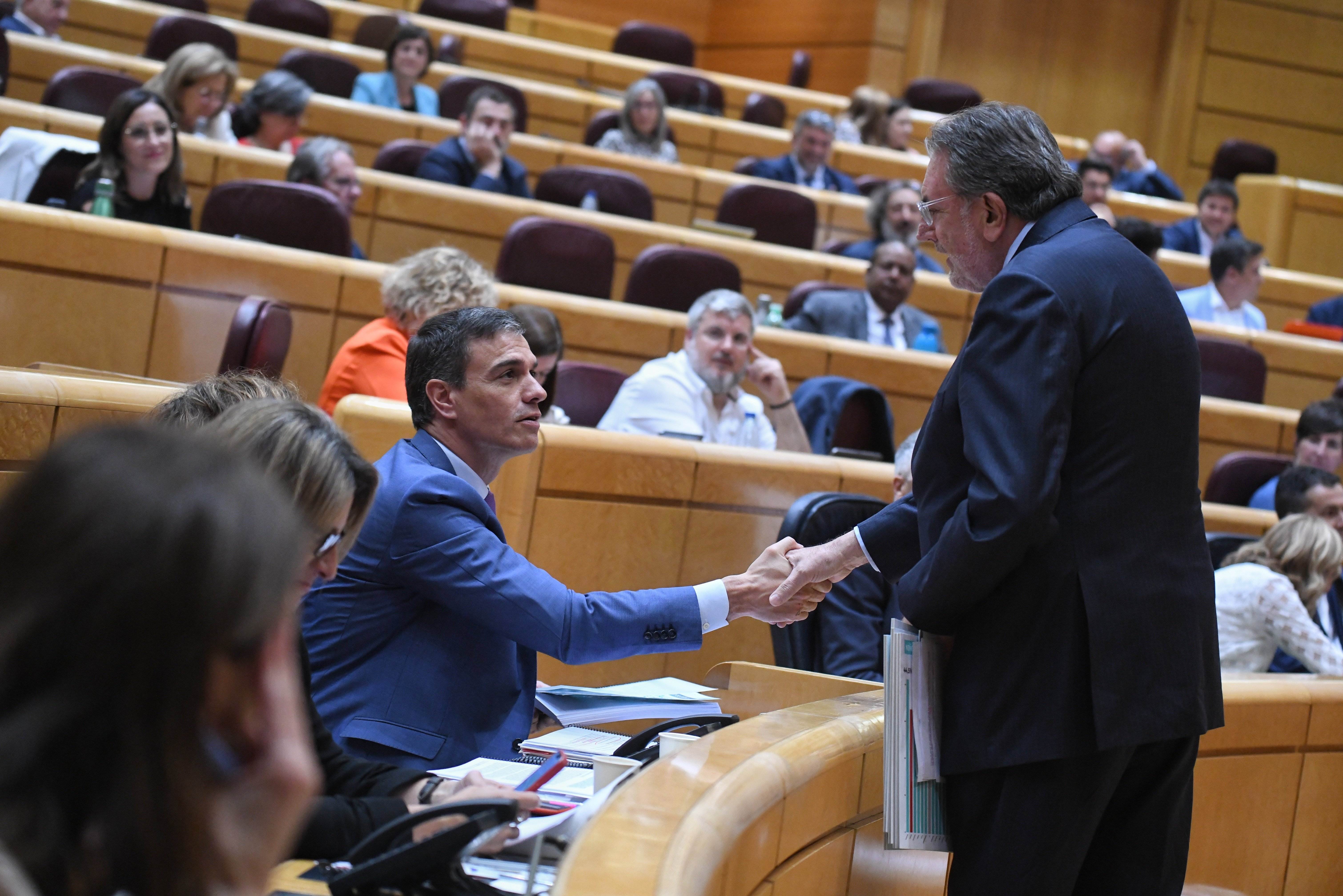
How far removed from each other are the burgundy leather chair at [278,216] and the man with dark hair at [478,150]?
117cm

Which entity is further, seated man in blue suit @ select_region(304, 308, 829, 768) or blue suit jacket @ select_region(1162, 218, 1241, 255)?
blue suit jacket @ select_region(1162, 218, 1241, 255)

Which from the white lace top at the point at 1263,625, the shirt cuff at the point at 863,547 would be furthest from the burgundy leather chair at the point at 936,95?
the shirt cuff at the point at 863,547

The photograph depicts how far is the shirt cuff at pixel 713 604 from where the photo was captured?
1.70m

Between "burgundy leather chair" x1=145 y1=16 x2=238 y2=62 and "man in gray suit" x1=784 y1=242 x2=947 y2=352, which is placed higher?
"burgundy leather chair" x1=145 y1=16 x2=238 y2=62

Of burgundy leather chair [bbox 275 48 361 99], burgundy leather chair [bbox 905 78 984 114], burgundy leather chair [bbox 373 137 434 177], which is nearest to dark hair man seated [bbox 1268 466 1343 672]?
burgundy leather chair [bbox 373 137 434 177]

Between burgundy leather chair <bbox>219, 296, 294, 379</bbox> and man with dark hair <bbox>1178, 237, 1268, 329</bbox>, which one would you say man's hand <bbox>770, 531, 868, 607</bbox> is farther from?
man with dark hair <bbox>1178, 237, 1268, 329</bbox>

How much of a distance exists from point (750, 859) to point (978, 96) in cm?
Answer: 733

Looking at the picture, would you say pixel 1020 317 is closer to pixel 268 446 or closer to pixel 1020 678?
pixel 1020 678

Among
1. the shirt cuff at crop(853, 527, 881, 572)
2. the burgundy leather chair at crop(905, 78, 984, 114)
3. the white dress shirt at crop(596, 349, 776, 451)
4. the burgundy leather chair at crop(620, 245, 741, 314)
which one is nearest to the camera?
the shirt cuff at crop(853, 527, 881, 572)

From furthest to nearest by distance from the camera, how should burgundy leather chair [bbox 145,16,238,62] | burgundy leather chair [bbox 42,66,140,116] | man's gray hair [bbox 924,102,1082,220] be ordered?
burgundy leather chair [bbox 145,16,238,62], burgundy leather chair [bbox 42,66,140,116], man's gray hair [bbox 924,102,1082,220]

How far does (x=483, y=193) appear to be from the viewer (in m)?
4.56

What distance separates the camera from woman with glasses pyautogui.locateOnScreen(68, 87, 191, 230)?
3441 mm

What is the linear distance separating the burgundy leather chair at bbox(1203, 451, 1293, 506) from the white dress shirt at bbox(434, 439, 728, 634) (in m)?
2.53

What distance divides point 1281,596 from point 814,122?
3877mm
